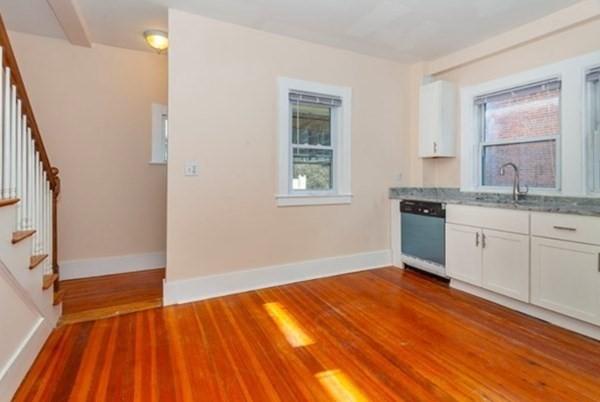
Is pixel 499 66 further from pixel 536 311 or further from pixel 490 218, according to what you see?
pixel 536 311

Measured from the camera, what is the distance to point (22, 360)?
171 cm

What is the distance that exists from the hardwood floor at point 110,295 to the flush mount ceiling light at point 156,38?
8.10 ft

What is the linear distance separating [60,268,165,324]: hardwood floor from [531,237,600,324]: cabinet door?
3.16 m

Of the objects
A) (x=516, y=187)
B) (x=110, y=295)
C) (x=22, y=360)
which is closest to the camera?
(x=22, y=360)

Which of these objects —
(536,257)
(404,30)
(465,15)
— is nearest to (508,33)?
(465,15)

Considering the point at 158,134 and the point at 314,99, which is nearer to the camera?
the point at 314,99

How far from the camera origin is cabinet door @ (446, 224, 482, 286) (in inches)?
114

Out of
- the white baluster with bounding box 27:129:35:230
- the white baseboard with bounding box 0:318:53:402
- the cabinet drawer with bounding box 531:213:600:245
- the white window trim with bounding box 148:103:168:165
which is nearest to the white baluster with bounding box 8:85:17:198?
the white baluster with bounding box 27:129:35:230

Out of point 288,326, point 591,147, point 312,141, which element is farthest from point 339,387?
point 591,147

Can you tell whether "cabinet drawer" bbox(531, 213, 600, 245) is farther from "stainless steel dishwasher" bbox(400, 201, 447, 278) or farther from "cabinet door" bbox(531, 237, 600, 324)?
"stainless steel dishwasher" bbox(400, 201, 447, 278)

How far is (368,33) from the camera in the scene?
3.14 metres

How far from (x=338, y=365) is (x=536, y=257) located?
1843 mm

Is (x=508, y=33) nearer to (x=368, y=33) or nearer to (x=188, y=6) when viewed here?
(x=368, y=33)

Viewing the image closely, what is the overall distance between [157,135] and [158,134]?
2 cm
